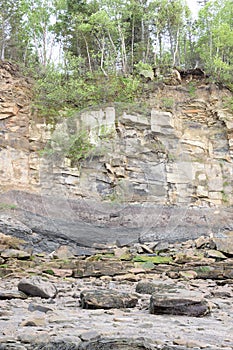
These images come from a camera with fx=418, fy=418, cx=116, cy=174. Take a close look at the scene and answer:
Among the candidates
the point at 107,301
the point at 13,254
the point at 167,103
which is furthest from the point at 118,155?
the point at 107,301

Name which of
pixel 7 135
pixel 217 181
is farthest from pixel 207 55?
pixel 7 135

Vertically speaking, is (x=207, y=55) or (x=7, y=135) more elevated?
(x=207, y=55)

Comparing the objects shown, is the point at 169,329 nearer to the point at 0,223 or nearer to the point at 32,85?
the point at 0,223

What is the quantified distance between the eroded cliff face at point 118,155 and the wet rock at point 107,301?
33.6 ft

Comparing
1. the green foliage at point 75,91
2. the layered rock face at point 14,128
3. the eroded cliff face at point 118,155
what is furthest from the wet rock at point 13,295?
the green foliage at point 75,91

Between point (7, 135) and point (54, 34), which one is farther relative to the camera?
point (54, 34)

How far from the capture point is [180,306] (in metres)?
4.29

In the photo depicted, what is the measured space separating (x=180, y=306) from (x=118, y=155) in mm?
12426

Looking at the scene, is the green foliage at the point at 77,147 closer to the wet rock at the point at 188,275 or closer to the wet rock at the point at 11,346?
the wet rock at the point at 188,275

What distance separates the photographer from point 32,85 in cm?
1892

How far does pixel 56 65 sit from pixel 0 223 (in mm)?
10414

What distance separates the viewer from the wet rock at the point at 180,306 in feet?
14.0

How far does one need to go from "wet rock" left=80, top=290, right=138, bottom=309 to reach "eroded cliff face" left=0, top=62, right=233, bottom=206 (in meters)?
10.2

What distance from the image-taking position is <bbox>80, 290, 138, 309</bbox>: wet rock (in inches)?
183
